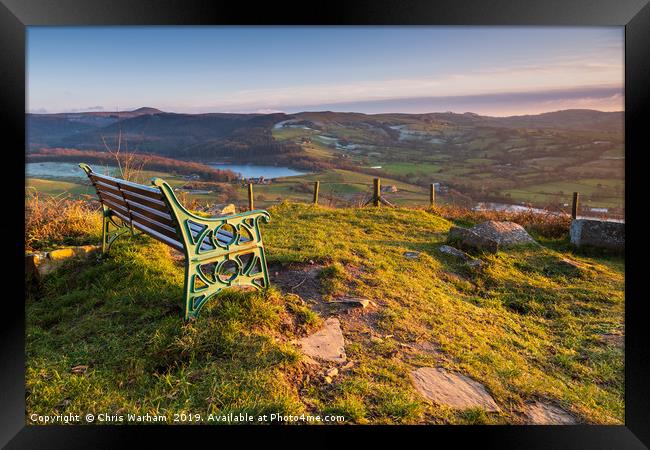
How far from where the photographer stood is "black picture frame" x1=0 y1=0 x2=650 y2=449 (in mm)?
2875

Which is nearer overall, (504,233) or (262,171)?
(504,233)

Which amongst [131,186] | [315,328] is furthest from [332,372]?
[131,186]

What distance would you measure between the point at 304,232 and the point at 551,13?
5022mm

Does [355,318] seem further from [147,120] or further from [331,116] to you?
[331,116]

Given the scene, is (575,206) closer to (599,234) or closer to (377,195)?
(599,234)

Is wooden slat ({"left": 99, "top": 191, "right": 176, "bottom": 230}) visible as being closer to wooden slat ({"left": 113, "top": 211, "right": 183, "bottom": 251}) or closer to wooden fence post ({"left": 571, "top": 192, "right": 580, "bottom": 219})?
wooden slat ({"left": 113, "top": 211, "right": 183, "bottom": 251})

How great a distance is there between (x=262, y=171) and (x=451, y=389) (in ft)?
39.4

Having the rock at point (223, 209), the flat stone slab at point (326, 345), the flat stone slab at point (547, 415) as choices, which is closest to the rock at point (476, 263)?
the flat stone slab at point (547, 415)

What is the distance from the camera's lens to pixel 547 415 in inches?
115

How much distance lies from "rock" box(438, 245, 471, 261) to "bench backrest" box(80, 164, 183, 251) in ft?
15.3

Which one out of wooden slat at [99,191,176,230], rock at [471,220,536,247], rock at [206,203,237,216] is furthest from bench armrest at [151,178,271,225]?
rock at [471,220,536,247]

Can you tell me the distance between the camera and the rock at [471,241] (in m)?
6.71

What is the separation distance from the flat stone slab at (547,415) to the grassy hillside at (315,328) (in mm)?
82

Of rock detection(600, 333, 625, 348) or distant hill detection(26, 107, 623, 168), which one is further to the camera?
distant hill detection(26, 107, 623, 168)
